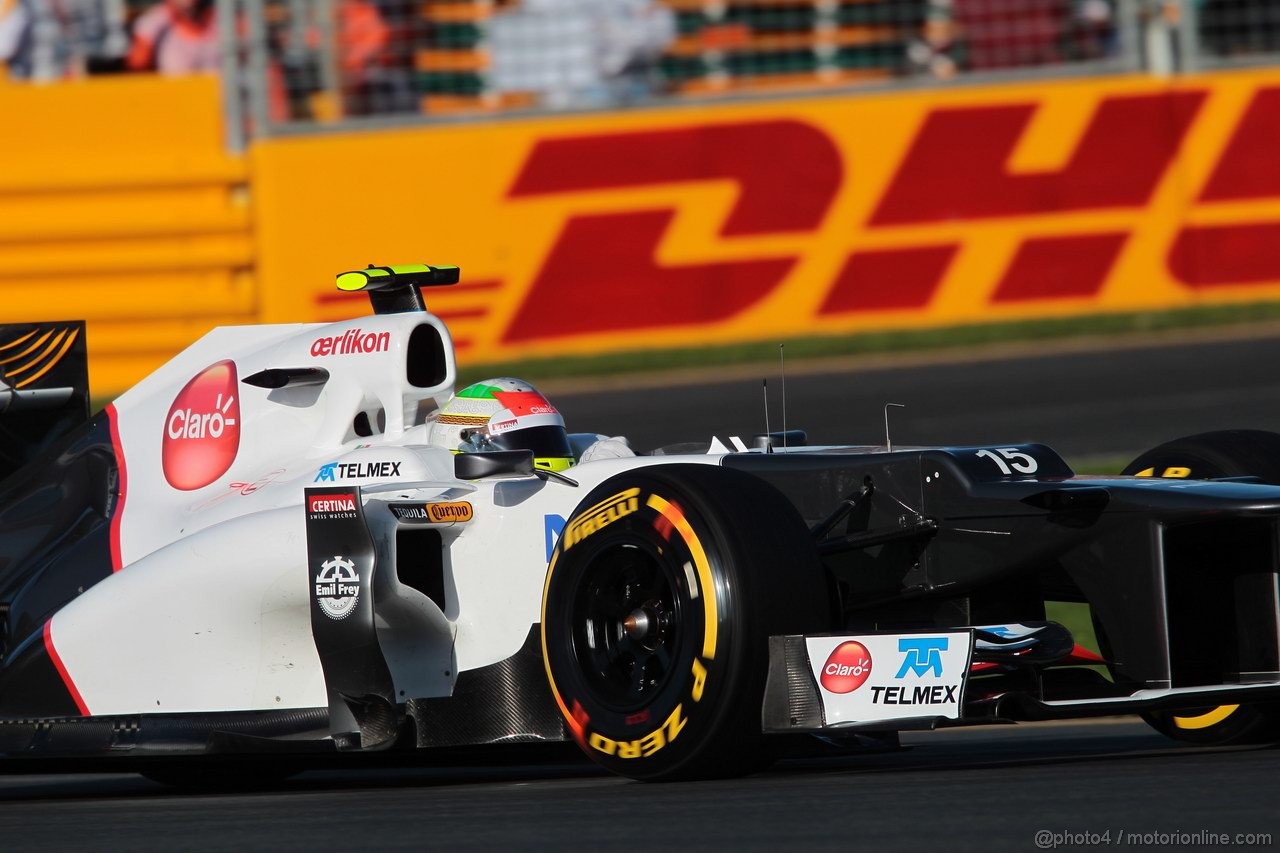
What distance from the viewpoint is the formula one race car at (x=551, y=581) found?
5289mm

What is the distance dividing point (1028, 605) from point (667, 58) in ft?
30.8

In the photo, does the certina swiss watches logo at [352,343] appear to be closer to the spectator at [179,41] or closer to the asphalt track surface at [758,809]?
the asphalt track surface at [758,809]

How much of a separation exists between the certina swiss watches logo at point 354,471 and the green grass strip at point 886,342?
7659mm

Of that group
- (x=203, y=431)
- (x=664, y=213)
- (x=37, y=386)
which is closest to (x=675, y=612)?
(x=203, y=431)

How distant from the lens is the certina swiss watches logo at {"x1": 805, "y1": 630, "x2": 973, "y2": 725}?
519cm

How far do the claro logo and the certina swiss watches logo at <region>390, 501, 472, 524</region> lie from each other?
1202 millimetres

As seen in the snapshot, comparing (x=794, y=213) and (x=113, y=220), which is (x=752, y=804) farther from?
(x=113, y=220)

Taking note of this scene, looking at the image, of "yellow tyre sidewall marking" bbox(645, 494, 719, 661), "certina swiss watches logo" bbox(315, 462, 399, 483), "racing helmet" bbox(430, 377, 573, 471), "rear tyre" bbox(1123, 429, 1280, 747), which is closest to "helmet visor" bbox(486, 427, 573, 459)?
"racing helmet" bbox(430, 377, 573, 471)

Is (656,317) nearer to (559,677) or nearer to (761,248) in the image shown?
(761,248)

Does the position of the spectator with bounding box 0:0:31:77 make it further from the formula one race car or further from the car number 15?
the car number 15

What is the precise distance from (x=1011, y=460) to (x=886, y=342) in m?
8.69

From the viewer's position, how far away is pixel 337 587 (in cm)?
602

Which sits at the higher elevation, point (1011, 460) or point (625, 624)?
point (1011, 460)

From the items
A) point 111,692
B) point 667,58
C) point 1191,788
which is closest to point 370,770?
point 111,692
